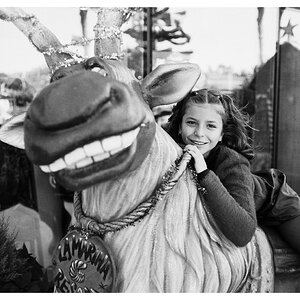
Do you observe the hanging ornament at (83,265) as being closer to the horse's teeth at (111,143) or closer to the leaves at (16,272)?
the horse's teeth at (111,143)

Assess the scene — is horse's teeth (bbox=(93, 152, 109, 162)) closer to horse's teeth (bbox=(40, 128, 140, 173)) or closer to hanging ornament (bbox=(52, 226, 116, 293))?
horse's teeth (bbox=(40, 128, 140, 173))

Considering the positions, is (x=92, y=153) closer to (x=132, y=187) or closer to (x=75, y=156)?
(x=75, y=156)

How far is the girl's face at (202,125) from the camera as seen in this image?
3.29 ft

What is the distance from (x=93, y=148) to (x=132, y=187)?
0.18 metres

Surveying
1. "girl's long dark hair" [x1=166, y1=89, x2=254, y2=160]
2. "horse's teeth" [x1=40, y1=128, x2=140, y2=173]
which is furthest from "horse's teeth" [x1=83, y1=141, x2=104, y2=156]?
"girl's long dark hair" [x1=166, y1=89, x2=254, y2=160]

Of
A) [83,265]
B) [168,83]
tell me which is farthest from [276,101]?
[83,265]

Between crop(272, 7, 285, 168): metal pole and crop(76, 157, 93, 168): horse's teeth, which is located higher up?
crop(76, 157, 93, 168): horse's teeth

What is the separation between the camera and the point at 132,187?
86cm

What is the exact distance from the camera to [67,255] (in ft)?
3.04

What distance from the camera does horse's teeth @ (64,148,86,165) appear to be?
0.70 metres

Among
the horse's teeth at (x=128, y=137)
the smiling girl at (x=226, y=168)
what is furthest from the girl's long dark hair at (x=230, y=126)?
the horse's teeth at (x=128, y=137)

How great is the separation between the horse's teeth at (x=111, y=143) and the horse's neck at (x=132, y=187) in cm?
14

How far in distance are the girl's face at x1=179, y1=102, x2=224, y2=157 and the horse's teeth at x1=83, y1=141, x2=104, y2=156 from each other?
343 mm

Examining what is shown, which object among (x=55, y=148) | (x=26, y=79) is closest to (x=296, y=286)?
(x=55, y=148)
